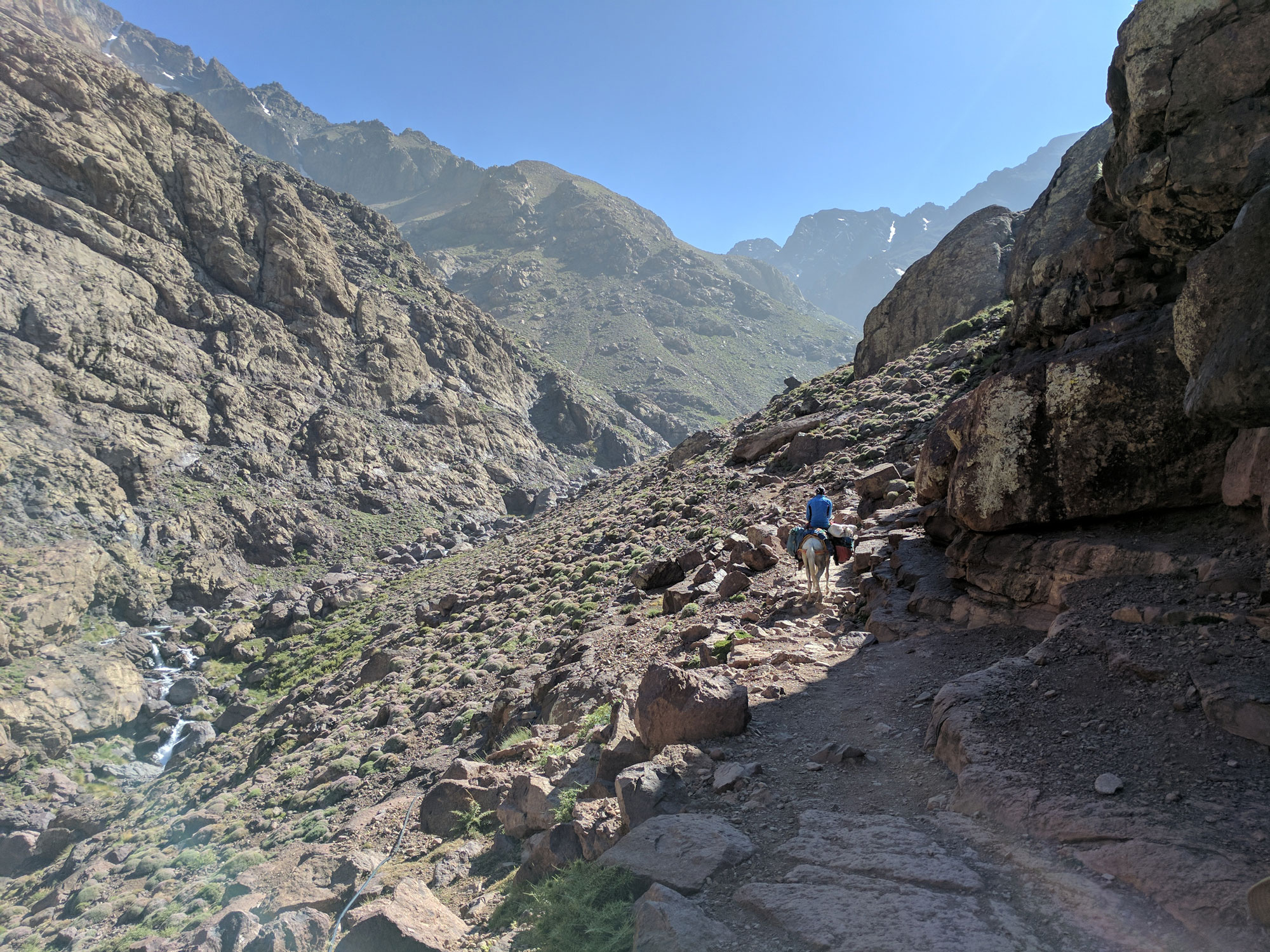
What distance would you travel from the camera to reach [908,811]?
468cm

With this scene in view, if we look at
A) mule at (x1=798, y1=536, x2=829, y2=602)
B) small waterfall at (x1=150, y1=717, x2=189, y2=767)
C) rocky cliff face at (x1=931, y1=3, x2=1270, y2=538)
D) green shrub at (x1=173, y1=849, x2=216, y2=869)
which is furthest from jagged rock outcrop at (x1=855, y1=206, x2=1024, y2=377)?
small waterfall at (x1=150, y1=717, x2=189, y2=767)

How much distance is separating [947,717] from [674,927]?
2.97 meters

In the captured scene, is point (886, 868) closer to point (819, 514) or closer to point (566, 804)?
point (566, 804)

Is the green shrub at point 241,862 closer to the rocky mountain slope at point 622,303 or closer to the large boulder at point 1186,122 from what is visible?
the large boulder at point 1186,122

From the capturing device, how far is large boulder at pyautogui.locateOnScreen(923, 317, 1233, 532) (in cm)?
621

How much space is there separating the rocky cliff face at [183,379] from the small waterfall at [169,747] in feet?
25.7

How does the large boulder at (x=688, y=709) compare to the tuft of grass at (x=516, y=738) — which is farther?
the tuft of grass at (x=516, y=738)

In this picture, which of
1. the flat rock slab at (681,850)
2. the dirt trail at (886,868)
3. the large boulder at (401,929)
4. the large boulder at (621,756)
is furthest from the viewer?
the large boulder at (621,756)

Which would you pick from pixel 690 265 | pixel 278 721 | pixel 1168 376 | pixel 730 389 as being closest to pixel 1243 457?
pixel 1168 376

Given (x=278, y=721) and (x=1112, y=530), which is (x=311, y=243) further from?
(x=1112, y=530)

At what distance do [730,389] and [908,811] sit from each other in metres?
131

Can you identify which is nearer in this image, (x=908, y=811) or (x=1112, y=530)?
(x=908, y=811)

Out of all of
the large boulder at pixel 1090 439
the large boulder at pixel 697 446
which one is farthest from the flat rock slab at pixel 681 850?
the large boulder at pixel 697 446

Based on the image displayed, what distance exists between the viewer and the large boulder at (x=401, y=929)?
16.1 feet
